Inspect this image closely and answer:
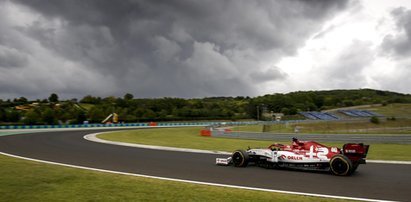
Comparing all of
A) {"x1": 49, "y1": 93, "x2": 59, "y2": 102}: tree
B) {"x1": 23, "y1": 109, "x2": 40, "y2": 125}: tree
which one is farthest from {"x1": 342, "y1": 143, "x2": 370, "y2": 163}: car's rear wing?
{"x1": 49, "y1": 93, "x2": 59, "y2": 102}: tree

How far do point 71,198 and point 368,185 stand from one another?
7.62 m

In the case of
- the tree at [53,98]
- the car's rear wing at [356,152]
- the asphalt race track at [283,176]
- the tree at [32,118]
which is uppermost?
the tree at [53,98]

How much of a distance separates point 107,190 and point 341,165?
748 cm

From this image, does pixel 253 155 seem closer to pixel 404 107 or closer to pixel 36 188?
pixel 36 188

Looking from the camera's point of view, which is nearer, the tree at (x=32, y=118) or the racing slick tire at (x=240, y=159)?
the racing slick tire at (x=240, y=159)

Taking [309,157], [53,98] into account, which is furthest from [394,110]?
[53,98]

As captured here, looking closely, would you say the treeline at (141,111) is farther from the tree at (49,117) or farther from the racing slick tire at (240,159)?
the racing slick tire at (240,159)

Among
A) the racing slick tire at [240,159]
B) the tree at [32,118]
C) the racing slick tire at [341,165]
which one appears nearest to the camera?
the racing slick tire at [341,165]

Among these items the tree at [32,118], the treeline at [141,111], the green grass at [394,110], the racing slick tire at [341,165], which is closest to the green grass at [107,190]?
the racing slick tire at [341,165]

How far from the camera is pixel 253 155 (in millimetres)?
13234

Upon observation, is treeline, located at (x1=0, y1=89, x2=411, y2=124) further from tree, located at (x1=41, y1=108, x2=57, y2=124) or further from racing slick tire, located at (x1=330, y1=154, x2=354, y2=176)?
racing slick tire, located at (x1=330, y1=154, x2=354, y2=176)

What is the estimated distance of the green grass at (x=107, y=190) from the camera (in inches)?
280

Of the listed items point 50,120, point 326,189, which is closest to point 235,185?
point 326,189

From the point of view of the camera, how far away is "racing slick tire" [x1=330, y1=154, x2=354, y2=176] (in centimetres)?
1110
